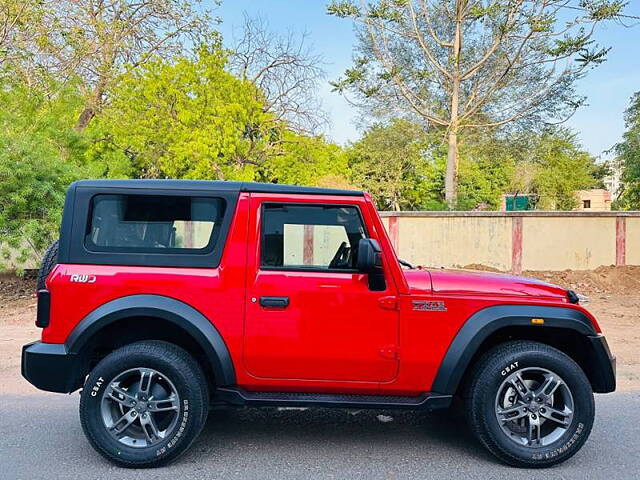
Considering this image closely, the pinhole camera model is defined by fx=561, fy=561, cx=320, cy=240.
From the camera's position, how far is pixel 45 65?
16.3 metres

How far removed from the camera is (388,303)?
3.87 m

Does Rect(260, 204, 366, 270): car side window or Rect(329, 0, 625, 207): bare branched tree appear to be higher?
Rect(329, 0, 625, 207): bare branched tree

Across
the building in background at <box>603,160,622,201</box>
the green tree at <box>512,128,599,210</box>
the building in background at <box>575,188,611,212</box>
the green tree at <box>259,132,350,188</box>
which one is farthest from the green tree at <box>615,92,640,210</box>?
the building in background at <box>575,188,611,212</box>

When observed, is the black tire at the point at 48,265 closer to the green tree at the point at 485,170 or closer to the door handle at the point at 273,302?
the door handle at the point at 273,302

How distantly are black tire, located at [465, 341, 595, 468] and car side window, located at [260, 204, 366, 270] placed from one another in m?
1.27

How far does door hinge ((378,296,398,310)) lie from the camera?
12.7 feet

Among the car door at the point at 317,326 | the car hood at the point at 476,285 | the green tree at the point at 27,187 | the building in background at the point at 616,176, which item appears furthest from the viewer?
the building in background at the point at 616,176

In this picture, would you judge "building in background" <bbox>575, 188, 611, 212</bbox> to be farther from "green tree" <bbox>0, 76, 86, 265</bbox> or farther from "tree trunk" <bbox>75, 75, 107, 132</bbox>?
"green tree" <bbox>0, 76, 86, 265</bbox>

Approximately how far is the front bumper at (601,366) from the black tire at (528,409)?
213 mm

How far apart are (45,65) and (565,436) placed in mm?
16972

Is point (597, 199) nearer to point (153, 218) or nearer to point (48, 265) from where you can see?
point (153, 218)

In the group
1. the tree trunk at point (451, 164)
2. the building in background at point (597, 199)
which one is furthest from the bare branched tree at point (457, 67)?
the building in background at point (597, 199)

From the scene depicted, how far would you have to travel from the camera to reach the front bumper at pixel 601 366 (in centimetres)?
399

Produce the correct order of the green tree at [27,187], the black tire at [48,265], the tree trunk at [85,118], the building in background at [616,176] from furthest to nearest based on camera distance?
the building in background at [616,176]
the tree trunk at [85,118]
the green tree at [27,187]
the black tire at [48,265]
